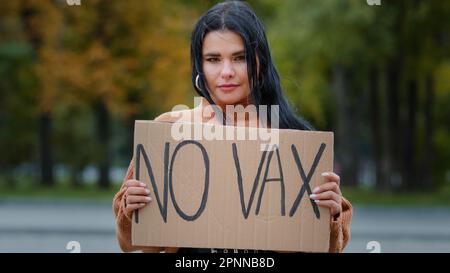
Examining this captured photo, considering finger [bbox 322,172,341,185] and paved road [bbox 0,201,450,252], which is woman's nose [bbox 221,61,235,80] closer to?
finger [bbox 322,172,341,185]

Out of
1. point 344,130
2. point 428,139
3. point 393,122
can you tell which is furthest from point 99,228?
point 428,139

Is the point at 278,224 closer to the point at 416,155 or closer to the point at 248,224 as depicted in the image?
the point at 248,224

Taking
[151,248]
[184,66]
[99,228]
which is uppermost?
[184,66]

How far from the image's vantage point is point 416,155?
82.5 feet

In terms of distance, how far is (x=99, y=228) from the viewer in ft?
42.6

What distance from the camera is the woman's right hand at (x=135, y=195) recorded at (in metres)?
2.37

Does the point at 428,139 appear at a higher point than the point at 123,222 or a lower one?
higher

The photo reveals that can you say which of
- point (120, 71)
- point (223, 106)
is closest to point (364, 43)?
point (120, 71)

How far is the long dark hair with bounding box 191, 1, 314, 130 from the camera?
8.09 feet

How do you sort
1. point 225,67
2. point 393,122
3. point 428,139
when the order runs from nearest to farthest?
point 225,67 → point 393,122 → point 428,139

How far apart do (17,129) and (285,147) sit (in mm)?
23913

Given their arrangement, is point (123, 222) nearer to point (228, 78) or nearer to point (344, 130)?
point (228, 78)

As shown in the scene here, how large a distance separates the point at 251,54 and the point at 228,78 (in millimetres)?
93

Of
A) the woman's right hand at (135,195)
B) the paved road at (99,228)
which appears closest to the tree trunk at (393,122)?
the paved road at (99,228)
